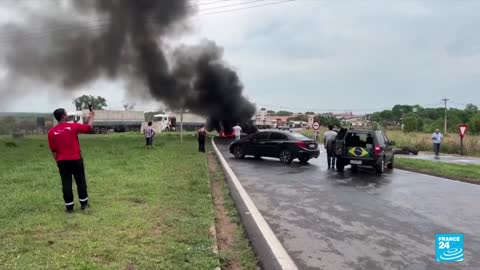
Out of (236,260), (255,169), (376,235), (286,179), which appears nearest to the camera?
(236,260)

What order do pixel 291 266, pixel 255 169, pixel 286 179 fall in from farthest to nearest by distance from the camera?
1. pixel 255 169
2. pixel 286 179
3. pixel 291 266

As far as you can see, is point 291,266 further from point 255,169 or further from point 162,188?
point 255,169

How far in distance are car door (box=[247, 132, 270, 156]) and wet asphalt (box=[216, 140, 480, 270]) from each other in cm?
494

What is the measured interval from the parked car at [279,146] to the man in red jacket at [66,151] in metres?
10.6

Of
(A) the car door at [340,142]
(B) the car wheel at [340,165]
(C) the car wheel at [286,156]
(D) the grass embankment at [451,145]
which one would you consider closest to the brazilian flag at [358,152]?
(A) the car door at [340,142]

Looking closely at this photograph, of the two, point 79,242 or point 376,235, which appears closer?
point 79,242

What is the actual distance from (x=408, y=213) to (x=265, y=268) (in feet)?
12.8

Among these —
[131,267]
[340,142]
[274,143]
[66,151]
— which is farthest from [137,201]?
[274,143]

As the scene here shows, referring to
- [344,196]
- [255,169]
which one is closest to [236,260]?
[344,196]

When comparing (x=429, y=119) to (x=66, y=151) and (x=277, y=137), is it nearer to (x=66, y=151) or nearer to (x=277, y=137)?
(x=277, y=137)

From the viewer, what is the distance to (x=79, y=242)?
4.67 metres

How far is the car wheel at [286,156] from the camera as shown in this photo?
16031 millimetres

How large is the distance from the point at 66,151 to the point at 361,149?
957 centimetres

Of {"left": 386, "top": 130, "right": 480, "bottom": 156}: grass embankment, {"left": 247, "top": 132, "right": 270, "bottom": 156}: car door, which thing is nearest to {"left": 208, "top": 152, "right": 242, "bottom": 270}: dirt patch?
{"left": 247, "top": 132, "right": 270, "bottom": 156}: car door
